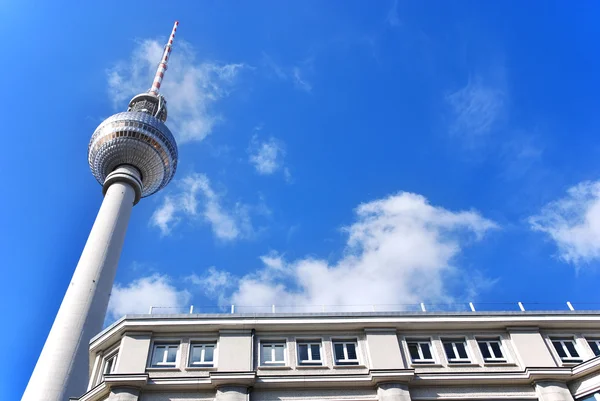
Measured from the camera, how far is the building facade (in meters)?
25.6

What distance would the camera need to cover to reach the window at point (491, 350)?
91.4 ft

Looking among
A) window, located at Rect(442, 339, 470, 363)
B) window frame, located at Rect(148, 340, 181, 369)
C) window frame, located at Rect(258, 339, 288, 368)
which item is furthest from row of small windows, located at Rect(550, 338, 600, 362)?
window frame, located at Rect(148, 340, 181, 369)

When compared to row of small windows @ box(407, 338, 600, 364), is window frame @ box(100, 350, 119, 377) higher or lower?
higher

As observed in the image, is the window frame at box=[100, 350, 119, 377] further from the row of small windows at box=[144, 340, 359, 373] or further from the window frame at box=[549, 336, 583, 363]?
the window frame at box=[549, 336, 583, 363]

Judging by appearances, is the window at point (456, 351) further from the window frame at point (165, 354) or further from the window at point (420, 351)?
the window frame at point (165, 354)

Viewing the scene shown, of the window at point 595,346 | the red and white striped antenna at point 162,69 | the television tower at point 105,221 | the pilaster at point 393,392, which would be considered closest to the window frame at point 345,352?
the pilaster at point 393,392

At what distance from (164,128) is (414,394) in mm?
58696

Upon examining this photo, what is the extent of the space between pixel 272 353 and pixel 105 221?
38.5m

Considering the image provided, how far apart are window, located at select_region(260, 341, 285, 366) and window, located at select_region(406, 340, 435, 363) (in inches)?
287

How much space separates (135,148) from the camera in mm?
69375

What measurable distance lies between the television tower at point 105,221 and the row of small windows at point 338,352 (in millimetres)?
21082

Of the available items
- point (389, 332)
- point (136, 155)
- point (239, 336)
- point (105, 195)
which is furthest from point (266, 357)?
point (136, 155)

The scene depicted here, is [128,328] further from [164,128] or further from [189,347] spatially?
[164,128]

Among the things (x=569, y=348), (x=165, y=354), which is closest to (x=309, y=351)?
(x=165, y=354)
